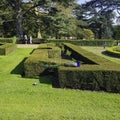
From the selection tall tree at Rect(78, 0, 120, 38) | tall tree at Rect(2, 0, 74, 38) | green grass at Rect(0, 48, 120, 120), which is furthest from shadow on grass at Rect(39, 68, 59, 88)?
tall tree at Rect(78, 0, 120, 38)

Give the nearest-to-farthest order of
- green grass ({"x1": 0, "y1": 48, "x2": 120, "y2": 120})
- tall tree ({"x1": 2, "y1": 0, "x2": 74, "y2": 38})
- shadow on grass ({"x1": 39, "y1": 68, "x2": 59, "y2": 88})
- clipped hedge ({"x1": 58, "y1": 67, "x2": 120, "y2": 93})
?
green grass ({"x1": 0, "y1": 48, "x2": 120, "y2": 120}) → clipped hedge ({"x1": 58, "y1": 67, "x2": 120, "y2": 93}) → shadow on grass ({"x1": 39, "y1": 68, "x2": 59, "y2": 88}) → tall tree ({"x1": 2, "y1": 0, "x2": 74, "y2": 38})

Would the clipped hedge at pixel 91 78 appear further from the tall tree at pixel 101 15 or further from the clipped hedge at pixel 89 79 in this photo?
the tall tree at pixel 101 15

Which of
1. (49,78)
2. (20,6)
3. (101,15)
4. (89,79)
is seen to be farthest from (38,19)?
(89,79)

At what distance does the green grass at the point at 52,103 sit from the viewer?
638 centimetres

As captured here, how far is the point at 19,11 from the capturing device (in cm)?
3872

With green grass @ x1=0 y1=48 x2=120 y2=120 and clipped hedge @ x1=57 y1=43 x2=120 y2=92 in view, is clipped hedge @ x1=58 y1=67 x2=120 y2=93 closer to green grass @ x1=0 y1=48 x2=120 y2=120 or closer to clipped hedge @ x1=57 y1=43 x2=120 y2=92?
clipped hedge @ x1=57 y1=43 x2=120 y2=92

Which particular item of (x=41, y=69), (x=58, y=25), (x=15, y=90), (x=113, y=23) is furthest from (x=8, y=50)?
(x=113, y=23)

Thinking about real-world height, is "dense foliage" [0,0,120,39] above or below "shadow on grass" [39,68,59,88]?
above

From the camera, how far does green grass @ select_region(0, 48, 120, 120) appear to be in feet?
20.9

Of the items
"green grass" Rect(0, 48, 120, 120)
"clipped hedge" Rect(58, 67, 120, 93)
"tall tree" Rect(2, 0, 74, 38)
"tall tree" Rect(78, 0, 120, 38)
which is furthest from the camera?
"tall tree" Rect(78, 0, 120, 38)

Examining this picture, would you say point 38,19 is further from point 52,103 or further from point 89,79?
point 52,103

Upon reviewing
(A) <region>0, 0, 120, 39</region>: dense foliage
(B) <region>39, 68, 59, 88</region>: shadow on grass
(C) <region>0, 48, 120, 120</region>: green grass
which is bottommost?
(C) <region>0, 48, 120, 120</region>: green grass

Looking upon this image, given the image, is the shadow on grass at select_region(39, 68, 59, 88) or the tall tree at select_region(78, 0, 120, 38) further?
the tall tree at select_region(78, 0, 120, 38)

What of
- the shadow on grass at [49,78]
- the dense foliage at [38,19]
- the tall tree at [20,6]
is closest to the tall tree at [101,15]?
the dense foliage at [38,19]
